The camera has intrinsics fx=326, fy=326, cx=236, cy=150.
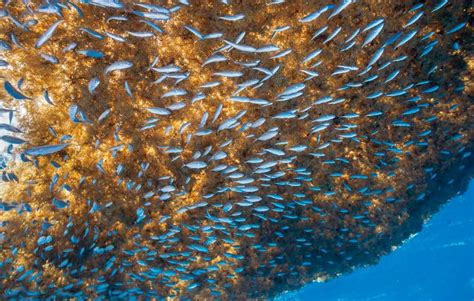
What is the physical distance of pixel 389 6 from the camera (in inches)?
242

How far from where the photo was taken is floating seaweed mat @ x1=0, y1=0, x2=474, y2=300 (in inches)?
215

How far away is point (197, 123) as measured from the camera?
6.70 meters

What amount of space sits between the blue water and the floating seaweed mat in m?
27.4

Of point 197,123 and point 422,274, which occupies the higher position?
point 422,274

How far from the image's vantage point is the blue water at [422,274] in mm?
34281

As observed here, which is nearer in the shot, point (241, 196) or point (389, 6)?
point (389, 6)

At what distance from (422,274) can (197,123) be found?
4805 cm

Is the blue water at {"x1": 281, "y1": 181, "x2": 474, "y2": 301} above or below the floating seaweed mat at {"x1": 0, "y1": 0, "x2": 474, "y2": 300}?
above

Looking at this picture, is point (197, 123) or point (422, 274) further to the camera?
point (422, 274)

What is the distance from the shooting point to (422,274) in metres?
43.6

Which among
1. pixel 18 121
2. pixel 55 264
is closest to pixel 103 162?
pixel 18 121

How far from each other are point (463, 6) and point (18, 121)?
860 cm

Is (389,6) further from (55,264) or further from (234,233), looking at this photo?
(55,264)

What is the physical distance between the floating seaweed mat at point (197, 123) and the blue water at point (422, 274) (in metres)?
27.4
